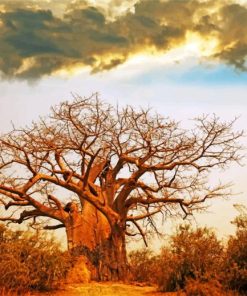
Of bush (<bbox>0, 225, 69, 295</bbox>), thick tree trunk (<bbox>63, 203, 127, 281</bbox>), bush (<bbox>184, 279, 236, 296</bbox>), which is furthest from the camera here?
thick tree trunk (<bbox>63, 203, 127, 281</bbox>)

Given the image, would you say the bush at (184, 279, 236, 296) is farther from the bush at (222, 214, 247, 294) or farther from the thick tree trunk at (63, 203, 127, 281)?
the thick tree trunk at (63, 203, 127, 281)

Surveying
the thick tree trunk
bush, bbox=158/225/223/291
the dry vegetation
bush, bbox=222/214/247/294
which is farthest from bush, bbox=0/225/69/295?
the thick tree trunk

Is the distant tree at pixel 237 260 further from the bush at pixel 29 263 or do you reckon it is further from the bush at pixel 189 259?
the bush at pixel 29 263

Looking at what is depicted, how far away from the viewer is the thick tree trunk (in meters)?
17.2

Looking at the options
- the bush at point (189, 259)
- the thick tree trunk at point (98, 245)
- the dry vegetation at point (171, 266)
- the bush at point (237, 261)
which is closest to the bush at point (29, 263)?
the dry vegetation at point (171, 266)

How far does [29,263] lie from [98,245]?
6143 millimetres

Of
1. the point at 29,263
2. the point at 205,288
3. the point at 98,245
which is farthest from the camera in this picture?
the point at 98,245

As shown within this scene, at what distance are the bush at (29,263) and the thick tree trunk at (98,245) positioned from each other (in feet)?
15.5

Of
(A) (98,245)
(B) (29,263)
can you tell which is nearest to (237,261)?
(B) (29,263)

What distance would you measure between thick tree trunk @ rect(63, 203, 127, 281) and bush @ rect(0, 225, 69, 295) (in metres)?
4.74

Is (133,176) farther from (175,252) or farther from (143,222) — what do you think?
(175,252)

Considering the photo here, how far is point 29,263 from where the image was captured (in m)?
11.5

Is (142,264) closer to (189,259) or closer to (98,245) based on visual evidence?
(98,245)

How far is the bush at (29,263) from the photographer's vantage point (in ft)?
36.3
